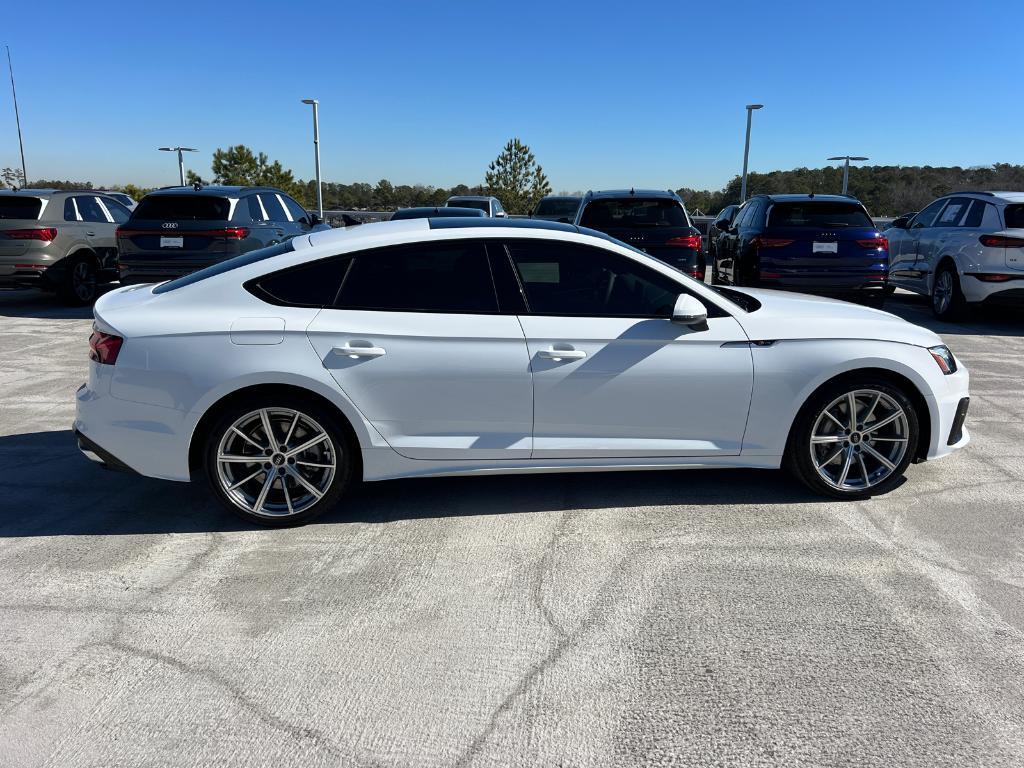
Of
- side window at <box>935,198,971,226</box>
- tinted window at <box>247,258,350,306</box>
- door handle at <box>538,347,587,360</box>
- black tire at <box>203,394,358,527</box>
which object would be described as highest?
side window at <box>935,198,971,226</box>

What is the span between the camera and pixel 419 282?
4.31 m

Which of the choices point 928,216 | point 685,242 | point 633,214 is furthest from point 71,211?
point 928,216

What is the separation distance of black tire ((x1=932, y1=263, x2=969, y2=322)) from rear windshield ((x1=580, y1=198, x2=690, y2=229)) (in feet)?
12.8

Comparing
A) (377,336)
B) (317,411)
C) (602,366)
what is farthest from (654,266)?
(317,411)

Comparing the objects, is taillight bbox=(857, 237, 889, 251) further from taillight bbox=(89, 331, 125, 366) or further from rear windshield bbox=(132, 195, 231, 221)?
taillight bbox=(89, 331, 125, 366)

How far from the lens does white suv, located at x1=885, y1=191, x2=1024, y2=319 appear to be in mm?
10375

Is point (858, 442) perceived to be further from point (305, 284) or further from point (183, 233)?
point (183, 233)

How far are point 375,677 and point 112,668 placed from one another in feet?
3.21

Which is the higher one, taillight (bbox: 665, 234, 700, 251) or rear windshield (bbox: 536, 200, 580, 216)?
rear windshield (bbox: 536, 200, 580, 216)

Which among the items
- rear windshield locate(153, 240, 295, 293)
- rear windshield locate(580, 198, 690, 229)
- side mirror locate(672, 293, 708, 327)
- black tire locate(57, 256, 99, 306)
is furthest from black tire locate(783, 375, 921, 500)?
→ black tire locate(57, 256, 99, 306)

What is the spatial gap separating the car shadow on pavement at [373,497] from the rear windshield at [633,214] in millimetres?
5941

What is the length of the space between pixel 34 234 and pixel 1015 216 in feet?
43.8

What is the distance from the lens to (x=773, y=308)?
4.69 m

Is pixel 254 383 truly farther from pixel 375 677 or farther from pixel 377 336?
pixel 375 677
